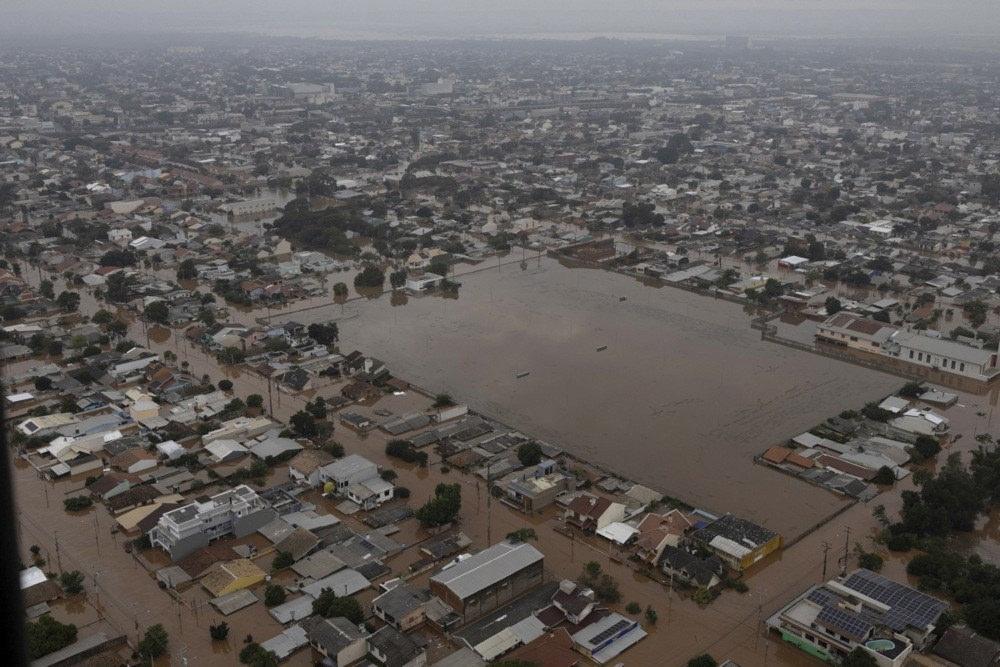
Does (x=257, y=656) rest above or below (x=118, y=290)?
below

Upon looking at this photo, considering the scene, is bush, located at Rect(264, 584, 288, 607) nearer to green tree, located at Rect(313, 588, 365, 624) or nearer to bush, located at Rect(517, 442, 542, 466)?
green tree, located at Rect(313, 588, 365, 624)

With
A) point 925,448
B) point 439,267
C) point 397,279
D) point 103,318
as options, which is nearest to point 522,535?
point 925,448

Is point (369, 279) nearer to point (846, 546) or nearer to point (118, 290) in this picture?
point (118, 290)

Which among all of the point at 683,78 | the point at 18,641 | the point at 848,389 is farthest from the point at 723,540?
the point at 683,78

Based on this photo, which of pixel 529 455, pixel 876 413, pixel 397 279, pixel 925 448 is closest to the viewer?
pixel 529 455

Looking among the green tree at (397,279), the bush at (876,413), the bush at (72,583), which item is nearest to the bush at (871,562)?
the bush at (876,413)

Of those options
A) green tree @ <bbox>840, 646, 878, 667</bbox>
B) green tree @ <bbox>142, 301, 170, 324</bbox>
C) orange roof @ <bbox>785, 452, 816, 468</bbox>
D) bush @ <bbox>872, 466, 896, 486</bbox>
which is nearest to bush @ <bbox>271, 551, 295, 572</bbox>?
green tree @ <bbox>840, 646, 878, 667</bbox>
